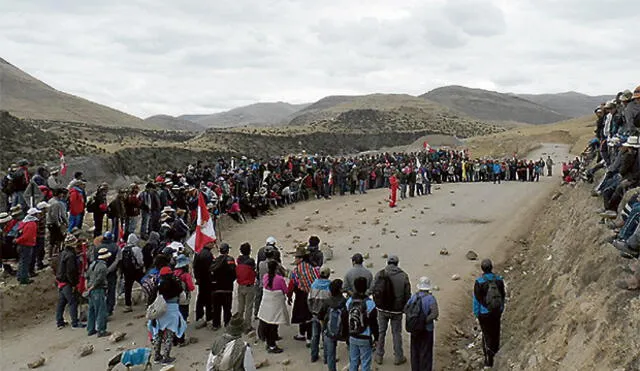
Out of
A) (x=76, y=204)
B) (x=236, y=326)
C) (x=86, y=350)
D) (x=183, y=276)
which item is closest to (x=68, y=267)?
(x=86, y=350)

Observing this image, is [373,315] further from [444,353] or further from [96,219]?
[96,219]

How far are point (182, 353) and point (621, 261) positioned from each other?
7.41 meters

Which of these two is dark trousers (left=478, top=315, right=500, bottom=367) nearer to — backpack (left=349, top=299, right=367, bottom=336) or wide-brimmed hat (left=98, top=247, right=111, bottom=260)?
backpack (left=349, top=299, right=367, bottom=336)

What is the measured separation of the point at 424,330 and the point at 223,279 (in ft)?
13.5

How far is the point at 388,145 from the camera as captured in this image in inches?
3140

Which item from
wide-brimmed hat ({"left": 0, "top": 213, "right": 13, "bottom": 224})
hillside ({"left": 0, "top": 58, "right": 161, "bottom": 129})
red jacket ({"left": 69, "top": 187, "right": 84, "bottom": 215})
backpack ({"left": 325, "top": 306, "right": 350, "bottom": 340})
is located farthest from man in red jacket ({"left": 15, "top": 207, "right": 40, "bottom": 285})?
hillside ({"left": 0, "top": 58, "right": 161, "bottom": 129})

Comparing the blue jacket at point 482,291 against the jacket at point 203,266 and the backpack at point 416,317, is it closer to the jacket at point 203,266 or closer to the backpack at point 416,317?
the backpack at point 416,317

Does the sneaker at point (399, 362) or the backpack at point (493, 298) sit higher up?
the backpack at point (493, 298)

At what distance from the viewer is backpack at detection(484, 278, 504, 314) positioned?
7859 mm

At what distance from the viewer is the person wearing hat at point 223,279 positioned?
978 centimetres

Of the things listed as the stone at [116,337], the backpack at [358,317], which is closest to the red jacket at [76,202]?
the stone at [116,337]

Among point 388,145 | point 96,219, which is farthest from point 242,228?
point 388,145

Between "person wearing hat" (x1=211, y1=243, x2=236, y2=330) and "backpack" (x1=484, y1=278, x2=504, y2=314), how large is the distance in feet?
15.5

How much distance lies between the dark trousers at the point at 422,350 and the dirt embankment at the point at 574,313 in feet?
3.55
